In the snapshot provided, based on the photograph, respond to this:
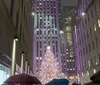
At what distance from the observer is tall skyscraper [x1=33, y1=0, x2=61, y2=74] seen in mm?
117125

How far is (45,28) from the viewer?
123m

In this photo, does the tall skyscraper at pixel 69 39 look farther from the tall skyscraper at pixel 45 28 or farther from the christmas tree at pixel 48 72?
the christmas tree at pixel 48 72

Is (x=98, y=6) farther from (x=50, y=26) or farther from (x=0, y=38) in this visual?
(x=50, y=26)

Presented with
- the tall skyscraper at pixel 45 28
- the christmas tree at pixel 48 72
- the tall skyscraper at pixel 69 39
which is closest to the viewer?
the christmas tree at pixel 48 72

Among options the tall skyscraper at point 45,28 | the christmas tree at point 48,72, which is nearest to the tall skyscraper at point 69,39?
the tall skyscraper at point 45,28

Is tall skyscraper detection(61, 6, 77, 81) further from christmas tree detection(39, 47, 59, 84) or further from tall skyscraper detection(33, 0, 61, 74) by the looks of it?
christmas tree detection(39, 47, 59, 84)

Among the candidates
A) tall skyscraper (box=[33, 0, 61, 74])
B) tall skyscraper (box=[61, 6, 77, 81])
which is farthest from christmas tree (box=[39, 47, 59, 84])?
tall skyscraper (box=[61, 6, 77, 81])

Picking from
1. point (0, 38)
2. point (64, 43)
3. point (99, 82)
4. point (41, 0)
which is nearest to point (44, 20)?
point (41, 0)

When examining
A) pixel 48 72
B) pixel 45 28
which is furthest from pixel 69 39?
pixel 48 72

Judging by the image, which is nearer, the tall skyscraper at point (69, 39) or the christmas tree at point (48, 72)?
the christmas tree at point (48, 72)

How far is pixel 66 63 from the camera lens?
145 m

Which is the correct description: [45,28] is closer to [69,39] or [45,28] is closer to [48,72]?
[69,39]

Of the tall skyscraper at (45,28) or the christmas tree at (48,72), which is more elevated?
the tall skyscraper at (45,28)

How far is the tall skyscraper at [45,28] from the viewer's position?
384ft
